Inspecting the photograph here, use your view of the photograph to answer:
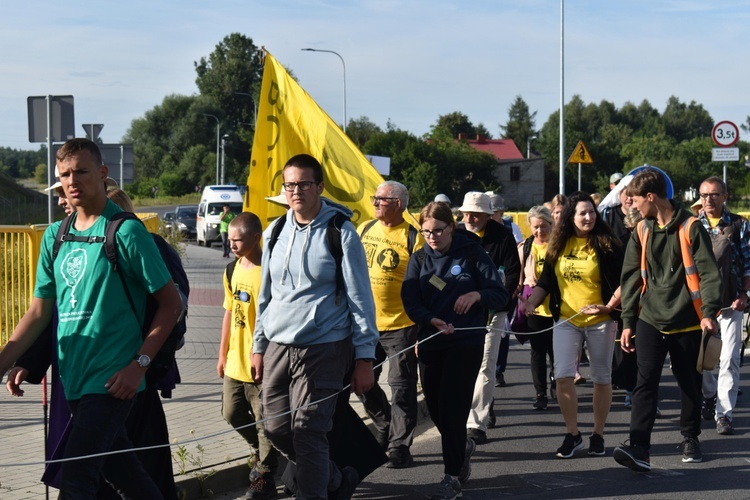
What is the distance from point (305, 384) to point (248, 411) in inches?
51.1

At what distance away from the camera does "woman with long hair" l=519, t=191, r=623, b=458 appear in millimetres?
7211

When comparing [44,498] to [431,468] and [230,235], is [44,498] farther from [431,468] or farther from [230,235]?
[431,468]

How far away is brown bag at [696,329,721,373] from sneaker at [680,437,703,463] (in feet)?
2.17

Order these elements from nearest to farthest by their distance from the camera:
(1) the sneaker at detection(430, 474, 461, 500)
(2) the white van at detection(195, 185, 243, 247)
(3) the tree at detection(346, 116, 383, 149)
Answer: (1) the sneaker at detection(430, 474, 461, 500) → (2) the white van at detection(195, 185, 243, 247) → (3) the tree at detection(346, 116, 383, 149)

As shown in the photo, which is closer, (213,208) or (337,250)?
(337,250)

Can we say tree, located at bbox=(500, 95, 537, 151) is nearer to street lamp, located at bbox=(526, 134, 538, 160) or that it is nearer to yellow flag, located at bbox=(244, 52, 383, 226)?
street lamp, located at bbox=(526, 134, 538, 160)

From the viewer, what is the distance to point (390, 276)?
281 inches

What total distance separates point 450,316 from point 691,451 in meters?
2.10

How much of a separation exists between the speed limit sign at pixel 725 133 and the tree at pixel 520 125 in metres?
110

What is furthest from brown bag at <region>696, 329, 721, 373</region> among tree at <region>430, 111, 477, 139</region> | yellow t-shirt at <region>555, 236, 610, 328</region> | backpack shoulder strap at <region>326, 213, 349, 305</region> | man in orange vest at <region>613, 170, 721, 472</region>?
tree at <region>430, 111, 477, 139</region>

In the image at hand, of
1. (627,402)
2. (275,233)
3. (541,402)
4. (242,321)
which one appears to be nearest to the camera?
(275,233)

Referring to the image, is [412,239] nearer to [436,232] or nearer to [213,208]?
[436,232]

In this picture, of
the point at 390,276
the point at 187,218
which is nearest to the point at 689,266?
the point at 390,276

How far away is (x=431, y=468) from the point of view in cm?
690
